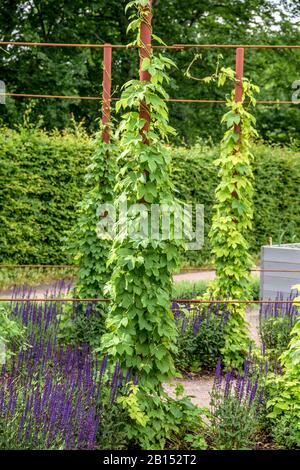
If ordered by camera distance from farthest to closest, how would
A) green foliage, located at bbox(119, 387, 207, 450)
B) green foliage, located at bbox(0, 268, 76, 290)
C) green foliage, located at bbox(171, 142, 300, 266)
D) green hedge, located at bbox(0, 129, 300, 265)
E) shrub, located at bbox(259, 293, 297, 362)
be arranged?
green foliage, located at bbox(171, 142, 300, 266), green hedge, located at bbox(0, 129, 300, 265), green foliage, located at bbox(0, 268, 76, 290), shrub, located at bbox(259, 293, 297, 362), green foliage, located at bbox(119, 387, 207, 450)

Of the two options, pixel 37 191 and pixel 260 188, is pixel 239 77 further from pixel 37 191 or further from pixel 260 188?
pixel 260 188

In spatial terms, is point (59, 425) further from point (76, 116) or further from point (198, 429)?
point (76, 116)

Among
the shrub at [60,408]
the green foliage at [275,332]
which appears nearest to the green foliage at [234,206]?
the green foliage at [275,332]

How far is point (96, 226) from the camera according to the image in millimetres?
6855

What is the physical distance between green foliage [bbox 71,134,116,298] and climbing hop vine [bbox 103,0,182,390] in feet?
7.42

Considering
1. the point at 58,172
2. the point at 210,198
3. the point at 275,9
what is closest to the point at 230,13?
the point at 275,9

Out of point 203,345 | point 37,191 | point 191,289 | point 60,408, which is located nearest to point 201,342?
point 203,345

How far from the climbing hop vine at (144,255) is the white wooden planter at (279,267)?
4712 mm

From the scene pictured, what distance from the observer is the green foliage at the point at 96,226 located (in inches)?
269

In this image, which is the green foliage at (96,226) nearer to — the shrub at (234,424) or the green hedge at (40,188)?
the shrub at (234,424)

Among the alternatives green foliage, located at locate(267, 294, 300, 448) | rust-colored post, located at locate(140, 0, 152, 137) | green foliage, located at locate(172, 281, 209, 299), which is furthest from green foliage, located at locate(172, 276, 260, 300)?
rust-colored post, located at locate(140, 0, 152, 137)

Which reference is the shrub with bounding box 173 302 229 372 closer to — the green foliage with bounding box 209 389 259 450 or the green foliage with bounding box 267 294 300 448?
the green foliage with bounding box 267 294 300 448

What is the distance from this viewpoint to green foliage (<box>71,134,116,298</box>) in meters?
6.82

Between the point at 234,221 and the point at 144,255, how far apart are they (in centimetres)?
256
